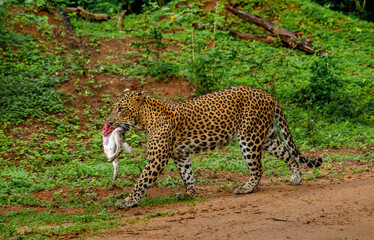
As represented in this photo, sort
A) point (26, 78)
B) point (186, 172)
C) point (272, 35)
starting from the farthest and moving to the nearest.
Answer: point (272, 35), point (26, 78), point (186, 172)

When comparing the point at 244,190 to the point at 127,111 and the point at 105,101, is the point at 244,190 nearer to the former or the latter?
the point at 127,111

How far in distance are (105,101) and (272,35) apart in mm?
7529

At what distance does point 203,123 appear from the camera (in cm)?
844

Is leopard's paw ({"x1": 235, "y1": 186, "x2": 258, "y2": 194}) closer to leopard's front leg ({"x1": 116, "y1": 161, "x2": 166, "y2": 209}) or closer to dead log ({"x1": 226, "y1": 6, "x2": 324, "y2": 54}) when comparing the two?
leopard's front leg ({"x1": 116, "y1": 161, "x2": 166, "y2": 209})

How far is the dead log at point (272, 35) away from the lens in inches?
704

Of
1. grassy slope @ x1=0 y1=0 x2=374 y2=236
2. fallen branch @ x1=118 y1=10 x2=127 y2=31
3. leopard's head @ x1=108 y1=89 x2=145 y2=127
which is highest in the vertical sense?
leopard's head @ x1=108 y1=89 x2=145 y2=127

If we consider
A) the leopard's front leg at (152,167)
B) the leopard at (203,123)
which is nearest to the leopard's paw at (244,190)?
the leopard at (203,123)

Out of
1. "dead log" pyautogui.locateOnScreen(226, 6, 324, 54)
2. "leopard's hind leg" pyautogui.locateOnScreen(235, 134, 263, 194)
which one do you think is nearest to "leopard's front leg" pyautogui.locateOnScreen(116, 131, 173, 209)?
"leopard's hind leg" pyautogui.locateOnScreen(235, 134, 263, 194)

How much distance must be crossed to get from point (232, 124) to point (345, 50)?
37.0 feet

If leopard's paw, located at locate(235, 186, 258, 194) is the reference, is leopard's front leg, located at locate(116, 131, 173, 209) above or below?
above

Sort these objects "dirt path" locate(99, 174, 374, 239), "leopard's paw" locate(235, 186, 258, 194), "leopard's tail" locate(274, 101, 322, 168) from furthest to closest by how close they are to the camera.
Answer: "leopard's tail" locate(274, 101, 322, 168), "leopard's paw" locate(235, 186, 258, 194), "dirt path" locate(99, 174, 374, 239)

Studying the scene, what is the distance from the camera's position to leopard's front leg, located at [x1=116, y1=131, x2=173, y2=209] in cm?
790

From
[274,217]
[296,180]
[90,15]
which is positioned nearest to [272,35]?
[90,15]

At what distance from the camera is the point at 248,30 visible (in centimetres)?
1941
